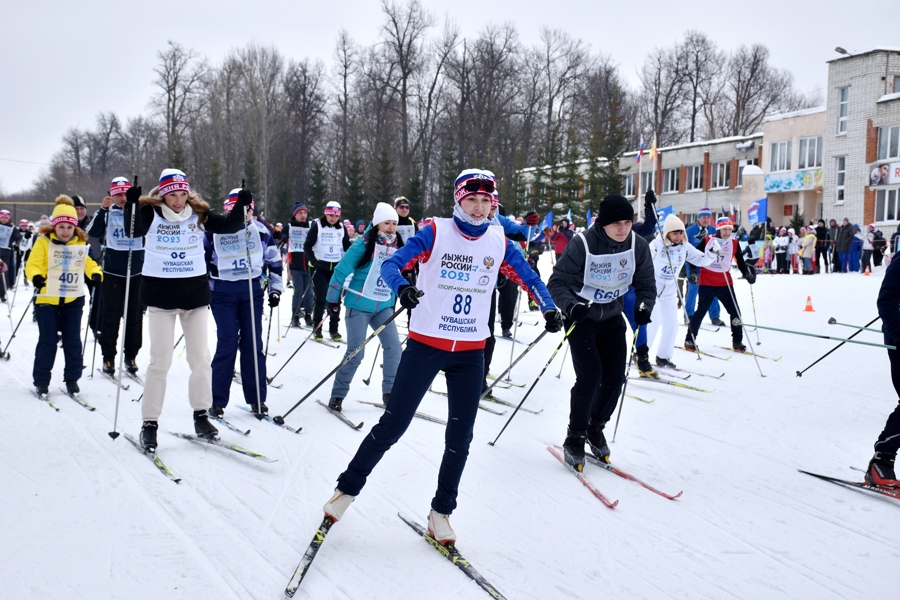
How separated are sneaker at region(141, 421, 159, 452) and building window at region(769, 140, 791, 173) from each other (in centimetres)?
3941

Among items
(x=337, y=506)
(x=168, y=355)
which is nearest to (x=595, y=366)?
(x=337, y=506)

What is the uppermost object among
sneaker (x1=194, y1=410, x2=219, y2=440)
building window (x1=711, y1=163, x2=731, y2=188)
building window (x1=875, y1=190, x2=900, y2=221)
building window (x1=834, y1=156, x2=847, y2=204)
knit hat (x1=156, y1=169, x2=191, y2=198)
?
building window (x1=711, y1=163, x2=731, y2=188)

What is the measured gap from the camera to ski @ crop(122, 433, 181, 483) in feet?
15.8

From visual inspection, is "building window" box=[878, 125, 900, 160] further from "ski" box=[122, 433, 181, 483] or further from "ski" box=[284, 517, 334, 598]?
"ski" box=[284, 517, 334, 598]

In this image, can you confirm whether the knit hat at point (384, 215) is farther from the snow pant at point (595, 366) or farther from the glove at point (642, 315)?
the glove at point (642, 315)

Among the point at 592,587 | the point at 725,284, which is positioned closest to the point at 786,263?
the point at 725,284

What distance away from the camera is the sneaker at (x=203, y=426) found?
219 inches

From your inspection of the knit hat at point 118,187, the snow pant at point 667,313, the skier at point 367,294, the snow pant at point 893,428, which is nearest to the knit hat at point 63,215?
the knit hat at point 118,187

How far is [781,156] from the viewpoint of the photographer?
3884 centimetres

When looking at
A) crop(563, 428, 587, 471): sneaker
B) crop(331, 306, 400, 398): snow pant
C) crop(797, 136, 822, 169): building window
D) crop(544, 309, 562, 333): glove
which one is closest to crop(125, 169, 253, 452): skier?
crop(331, 306, 400, 398): snow pant

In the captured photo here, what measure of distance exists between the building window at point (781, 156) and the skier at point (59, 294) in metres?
38.4

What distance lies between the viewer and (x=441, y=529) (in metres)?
3.88

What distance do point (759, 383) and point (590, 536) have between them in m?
5.33

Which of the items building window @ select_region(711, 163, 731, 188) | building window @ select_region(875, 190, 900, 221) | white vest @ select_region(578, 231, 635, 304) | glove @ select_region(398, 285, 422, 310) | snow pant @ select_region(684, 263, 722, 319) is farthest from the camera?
building window @ select_region(711, 163, 731, 188)
